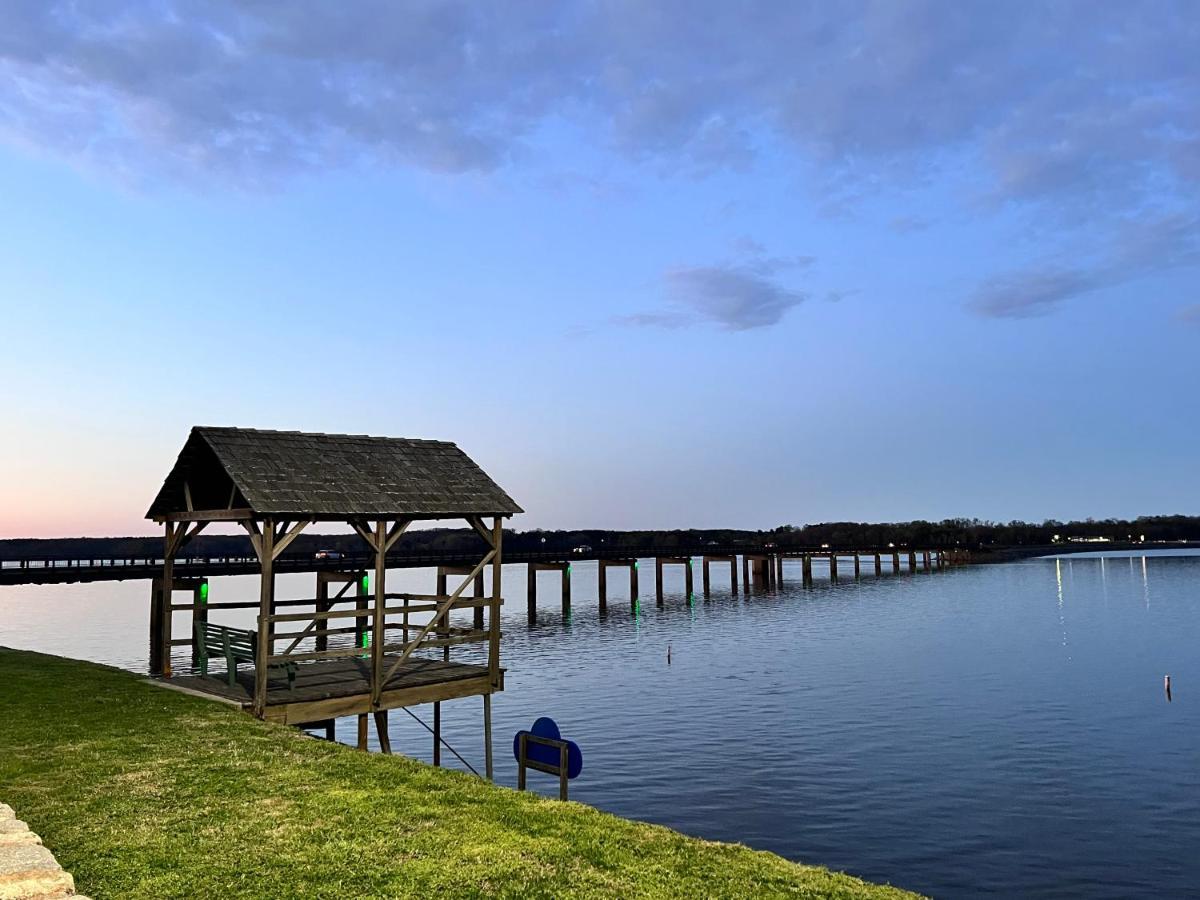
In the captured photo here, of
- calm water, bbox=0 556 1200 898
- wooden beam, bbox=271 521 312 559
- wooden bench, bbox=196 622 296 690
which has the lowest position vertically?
calm water, bbox=0 556 1200 898

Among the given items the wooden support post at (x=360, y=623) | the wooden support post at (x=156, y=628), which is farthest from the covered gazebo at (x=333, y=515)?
the wooden support post at (x=156, y=628)

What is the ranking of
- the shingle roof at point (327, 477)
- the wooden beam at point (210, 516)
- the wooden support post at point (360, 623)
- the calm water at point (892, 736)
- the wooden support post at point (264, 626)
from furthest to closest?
1. the wooden support post at point (360, 623)
2. the wooden beam at point (210, 516)
3. the shingle roof at point (327, 477)
4. the calm water at point (892, 736)
5. the wooden support post at point (264, 626)

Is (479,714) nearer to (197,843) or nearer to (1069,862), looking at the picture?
(1069,862)

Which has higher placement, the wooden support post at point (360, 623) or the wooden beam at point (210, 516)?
the wooden beam at point (210, 516)

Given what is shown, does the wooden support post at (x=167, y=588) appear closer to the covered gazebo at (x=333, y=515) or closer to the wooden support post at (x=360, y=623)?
the covered gazebo at (x=333, y=515)

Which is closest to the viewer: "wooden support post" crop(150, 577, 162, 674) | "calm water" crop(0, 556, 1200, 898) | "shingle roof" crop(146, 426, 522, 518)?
"calm water" crop(0, 556, 1200, 898)

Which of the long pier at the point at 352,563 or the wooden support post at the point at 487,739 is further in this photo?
the long pier at the point at 352,563

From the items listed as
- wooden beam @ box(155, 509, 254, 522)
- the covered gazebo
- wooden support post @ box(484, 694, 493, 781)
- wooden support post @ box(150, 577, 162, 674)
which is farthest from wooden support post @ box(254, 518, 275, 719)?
wooden support post @ box(150, 577, 162, 674)

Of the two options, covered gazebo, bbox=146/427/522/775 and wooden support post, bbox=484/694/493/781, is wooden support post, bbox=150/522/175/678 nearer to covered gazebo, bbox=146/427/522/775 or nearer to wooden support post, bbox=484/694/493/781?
covered gazebo, bbox=146/427/522/775

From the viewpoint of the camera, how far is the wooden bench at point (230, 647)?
19.1 metres

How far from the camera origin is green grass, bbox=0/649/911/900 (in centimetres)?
855

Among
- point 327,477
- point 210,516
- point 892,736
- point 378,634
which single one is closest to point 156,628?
point 210,516

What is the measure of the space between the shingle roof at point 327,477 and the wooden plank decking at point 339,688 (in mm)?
3930

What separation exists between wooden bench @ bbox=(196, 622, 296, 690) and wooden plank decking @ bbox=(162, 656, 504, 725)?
0.44 meters
